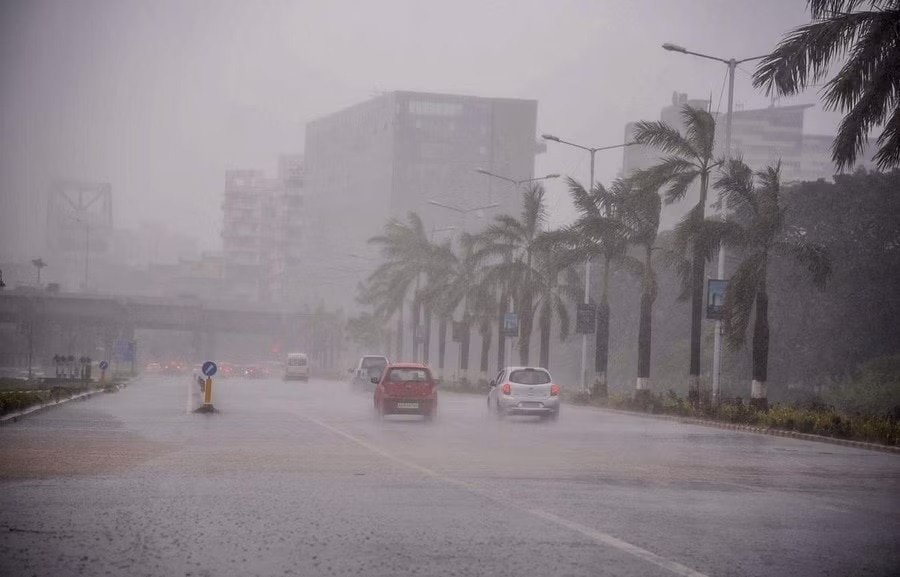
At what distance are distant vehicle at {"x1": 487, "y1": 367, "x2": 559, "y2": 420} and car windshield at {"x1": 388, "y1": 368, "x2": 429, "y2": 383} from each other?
2.59 m

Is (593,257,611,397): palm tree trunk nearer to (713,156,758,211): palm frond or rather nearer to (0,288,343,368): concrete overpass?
(713,156,758,211): palm frond

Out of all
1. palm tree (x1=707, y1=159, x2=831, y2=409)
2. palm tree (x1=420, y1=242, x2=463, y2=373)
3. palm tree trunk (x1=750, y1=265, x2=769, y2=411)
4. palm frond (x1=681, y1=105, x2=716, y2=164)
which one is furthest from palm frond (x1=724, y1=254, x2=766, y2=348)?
palm tree (x1=420, y1=242, x2=463, y2=373)

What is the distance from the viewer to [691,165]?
1655 inches

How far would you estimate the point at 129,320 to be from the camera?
12456 centimetres

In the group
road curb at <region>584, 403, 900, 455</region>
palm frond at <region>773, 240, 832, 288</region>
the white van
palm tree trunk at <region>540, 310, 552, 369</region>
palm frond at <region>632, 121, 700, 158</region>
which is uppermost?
palm frond at <region>632, 121, 700, 158</region>

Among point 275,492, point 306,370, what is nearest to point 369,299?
point 306,370

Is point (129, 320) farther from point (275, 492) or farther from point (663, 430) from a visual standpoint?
point (275, 492)

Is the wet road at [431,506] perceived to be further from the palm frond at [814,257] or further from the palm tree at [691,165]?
the palm tree at [691,165]

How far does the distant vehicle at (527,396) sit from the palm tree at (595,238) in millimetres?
12693

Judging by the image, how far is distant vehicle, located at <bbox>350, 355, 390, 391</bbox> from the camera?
58791 mm

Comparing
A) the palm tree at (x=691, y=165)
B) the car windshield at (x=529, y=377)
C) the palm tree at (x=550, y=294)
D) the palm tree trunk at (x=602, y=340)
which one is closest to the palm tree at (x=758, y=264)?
the palm tree at (x=691, y=165)

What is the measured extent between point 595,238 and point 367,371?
53.7 ft

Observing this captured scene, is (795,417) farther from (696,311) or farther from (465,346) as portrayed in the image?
(465,346)

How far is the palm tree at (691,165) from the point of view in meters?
40.3
